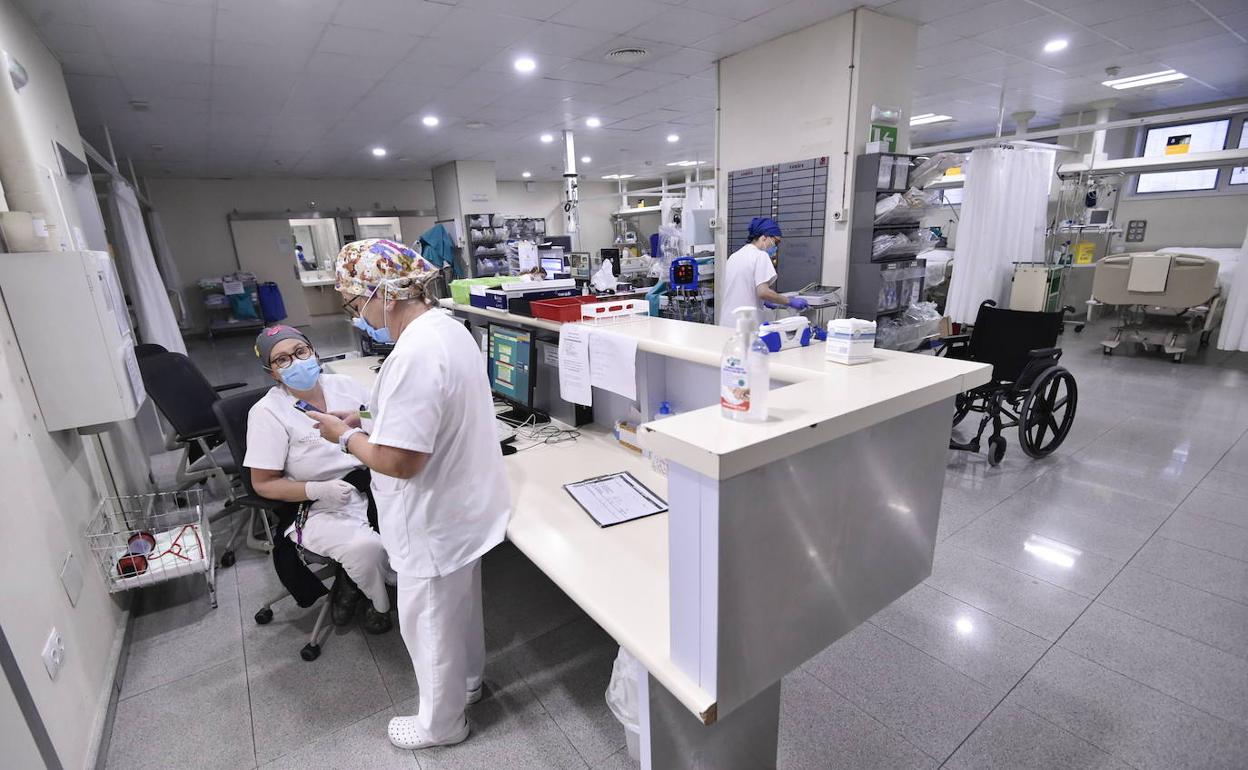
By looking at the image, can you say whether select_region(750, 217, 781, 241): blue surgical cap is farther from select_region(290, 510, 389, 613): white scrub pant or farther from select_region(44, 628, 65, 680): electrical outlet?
select_region(44, 628, 65, 680): electrical outlet

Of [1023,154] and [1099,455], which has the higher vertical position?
[1023,154]

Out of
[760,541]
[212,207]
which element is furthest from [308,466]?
[212,207]

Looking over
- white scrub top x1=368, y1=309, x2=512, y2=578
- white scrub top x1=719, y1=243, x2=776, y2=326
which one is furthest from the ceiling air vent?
white scrub top x1=368, y1=309, x2=512, y2=578

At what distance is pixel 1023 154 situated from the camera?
5707mm

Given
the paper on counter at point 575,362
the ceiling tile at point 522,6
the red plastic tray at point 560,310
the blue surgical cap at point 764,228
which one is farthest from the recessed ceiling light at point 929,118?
the paper on counter at point 575,362

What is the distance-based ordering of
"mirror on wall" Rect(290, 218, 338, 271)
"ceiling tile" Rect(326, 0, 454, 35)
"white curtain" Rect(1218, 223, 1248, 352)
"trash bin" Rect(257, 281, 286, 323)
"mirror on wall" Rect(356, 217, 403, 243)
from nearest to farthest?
"ceiling tile" Rect(326, 0, 454, 35) < "white curtain" Rect(1218, 223, 1248, 352) < "trash bin" Rect(257, 281, 286, 323) < "mirror on wall" Rect(356, 217, 403, 243) < "mirror on wall" Rect(290, 218, 338, 271)

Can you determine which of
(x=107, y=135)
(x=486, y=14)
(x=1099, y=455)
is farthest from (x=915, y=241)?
(x=107, y=135)

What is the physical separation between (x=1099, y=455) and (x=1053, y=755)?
103 inches

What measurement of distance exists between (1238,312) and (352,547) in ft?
23.4

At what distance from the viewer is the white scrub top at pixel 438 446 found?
1.24m

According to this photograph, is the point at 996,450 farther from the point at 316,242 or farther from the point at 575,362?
the point at 316,242

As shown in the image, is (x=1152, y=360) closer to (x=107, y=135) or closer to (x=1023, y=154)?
→ (x=1023, y=154)

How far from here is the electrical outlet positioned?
1.46 m

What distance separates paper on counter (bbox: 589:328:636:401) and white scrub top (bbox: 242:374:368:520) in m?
0.96
